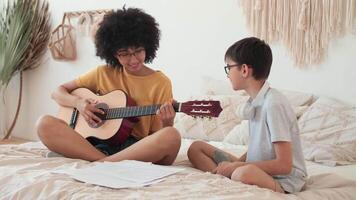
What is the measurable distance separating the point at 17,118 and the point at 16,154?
289 cm

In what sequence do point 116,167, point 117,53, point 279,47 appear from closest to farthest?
point 116,167 → point 117,53 → point 279,47

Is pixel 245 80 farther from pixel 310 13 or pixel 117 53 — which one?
pixel 310 13

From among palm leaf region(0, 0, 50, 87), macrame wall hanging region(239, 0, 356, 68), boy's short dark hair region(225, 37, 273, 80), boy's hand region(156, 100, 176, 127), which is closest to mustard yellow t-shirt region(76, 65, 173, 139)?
boy's hand region(156, 100, 176, 127)

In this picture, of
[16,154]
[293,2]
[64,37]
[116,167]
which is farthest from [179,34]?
[116,167]

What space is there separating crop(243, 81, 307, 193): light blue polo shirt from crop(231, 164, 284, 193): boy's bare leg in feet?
0.23

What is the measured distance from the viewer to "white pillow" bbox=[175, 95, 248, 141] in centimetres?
270

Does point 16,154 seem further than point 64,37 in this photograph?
No

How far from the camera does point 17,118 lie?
4.69 meters

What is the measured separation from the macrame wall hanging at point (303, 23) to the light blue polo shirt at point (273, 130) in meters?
1.12

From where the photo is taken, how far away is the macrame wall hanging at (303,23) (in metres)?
2.51

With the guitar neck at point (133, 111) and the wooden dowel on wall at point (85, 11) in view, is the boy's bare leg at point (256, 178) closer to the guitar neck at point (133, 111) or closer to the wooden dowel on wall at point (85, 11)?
the guitar neck at point (133, 111)

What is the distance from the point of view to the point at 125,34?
2.16m

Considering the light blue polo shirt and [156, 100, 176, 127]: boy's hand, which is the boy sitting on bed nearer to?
the light blue polo shirt

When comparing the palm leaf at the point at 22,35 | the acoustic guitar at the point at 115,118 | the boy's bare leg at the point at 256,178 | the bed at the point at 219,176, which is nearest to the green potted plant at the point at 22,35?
the palm leaf at the point at 22,35
